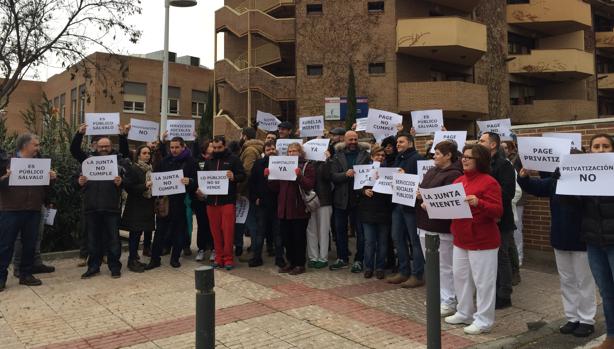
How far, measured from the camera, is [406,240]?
684cm

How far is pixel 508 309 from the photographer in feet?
19.2

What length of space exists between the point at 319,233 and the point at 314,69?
2094 cm

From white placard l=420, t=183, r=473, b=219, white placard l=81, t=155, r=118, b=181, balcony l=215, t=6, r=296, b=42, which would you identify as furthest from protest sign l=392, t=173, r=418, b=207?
balcony l=215, t=6, r=296, b=42

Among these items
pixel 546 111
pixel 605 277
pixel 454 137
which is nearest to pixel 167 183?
pixel 454 137

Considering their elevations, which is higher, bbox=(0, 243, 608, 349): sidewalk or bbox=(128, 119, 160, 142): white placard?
bbox=(128, 119, 160, 142): white placard

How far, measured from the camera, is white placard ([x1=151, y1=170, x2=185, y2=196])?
7496 millimetres

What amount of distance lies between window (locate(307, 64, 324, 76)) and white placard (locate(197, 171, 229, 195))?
2073 centimetres

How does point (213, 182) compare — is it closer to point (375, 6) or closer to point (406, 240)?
point (406, 240)

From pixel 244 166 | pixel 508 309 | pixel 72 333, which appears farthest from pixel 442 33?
pixel 72 333

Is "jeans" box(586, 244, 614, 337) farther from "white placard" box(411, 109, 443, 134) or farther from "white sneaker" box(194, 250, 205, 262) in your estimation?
"white sneaker" box(194, 250, 205, 262)

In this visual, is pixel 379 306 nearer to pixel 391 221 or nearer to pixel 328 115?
pixel 391 221

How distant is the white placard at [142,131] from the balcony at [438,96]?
19212mm

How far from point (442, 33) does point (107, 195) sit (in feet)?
75.0

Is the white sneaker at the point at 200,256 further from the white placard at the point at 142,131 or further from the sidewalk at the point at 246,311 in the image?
the white placard at the point at 142,131
